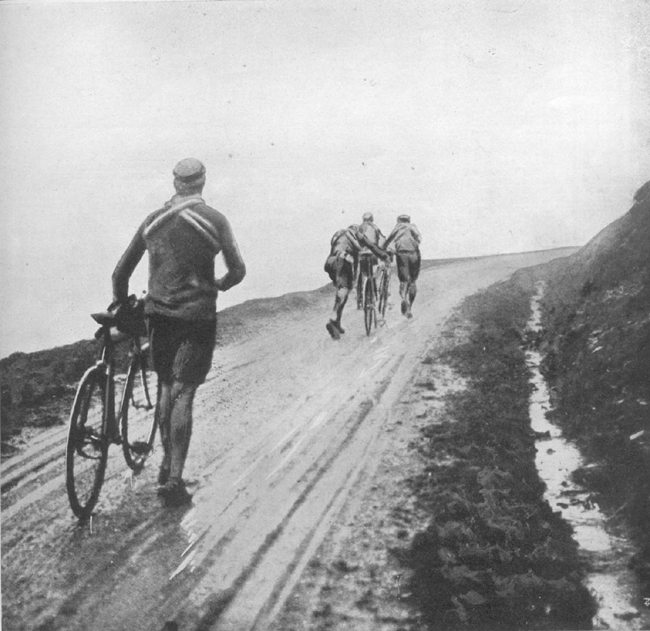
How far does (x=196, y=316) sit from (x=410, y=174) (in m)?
1.87

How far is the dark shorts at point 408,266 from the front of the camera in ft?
15.1

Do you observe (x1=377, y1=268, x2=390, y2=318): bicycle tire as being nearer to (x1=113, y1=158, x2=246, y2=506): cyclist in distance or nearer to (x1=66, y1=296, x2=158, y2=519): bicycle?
(x1=113, y1=158, x2=246, y2=506): cyclist in distance

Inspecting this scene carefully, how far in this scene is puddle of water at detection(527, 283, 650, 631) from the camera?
3.54m

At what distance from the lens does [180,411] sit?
379 cm

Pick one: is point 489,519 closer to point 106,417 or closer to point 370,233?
point 370,233

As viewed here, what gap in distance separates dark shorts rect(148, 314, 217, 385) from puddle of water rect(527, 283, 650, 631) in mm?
2216

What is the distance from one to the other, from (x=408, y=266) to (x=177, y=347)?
2.02 metres

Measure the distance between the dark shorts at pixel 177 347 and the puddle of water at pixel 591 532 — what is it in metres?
2.22

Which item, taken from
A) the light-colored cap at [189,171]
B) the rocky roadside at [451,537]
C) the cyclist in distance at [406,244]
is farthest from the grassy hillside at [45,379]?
→ the rocky roadside at [451,537]

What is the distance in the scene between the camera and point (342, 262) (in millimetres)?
4867

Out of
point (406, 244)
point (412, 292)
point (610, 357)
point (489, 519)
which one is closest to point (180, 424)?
point (489, 519)

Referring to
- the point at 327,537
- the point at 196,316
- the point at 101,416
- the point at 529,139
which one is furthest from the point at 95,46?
the point at 327,537

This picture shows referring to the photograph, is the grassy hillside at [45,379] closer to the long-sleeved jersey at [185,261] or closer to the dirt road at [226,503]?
the dirt road at [226,503]

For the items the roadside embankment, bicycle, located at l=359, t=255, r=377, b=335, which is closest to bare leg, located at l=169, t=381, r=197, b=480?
the roadside embankment
